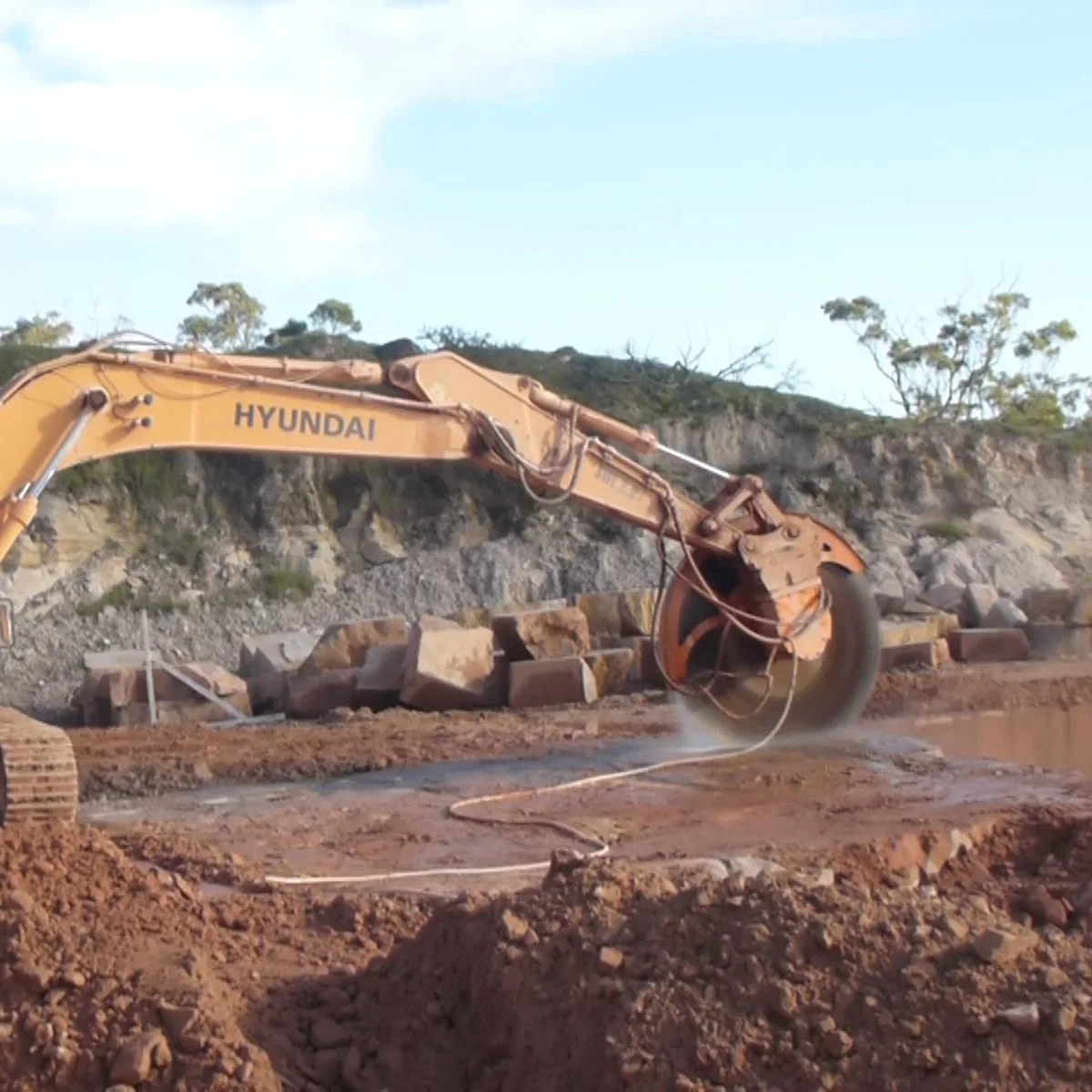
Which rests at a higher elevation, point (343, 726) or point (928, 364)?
point (928, 364)

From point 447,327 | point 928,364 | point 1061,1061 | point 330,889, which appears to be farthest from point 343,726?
point 928,364

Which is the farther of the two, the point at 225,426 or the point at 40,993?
the point at 225,426

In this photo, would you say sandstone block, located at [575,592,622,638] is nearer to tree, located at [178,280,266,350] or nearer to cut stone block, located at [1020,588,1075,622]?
cut stone block, located at [1020,588,1075,622]

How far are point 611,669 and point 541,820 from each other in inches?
222

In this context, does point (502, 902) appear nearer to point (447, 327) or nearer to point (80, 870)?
point (80, 870)

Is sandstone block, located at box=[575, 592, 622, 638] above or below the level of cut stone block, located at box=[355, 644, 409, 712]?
above

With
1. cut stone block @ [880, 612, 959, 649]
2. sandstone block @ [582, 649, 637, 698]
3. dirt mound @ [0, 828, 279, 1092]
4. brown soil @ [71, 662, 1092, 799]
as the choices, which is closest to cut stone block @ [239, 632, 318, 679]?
brown soil @ [71, 662, 1092, 799]

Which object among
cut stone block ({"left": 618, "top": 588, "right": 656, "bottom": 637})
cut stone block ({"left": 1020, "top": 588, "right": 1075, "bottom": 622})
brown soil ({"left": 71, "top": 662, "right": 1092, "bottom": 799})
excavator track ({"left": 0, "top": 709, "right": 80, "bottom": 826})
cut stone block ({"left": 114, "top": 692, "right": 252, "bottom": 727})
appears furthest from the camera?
cut stone block ({"left": 1020, "top": 588, "right": 1075, "bottom": 622})

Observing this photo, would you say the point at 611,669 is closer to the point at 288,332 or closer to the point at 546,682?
the point at 546,682

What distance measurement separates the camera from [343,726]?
44.5 ft

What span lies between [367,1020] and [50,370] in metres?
4.37

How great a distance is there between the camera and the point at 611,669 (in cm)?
1488

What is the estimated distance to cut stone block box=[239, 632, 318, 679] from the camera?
1680cm

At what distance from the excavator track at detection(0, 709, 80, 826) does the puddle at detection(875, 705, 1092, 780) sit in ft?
20.4
